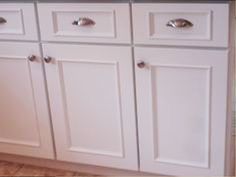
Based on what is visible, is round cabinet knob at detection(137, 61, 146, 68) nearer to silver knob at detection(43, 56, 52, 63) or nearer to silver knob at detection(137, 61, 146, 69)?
silver knob at detection(137, 61, 146, 69)

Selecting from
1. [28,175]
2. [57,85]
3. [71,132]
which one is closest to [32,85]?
[57,85]

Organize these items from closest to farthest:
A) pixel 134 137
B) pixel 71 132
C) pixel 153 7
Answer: pixel 153 7 < pixel 134 137 < pixel 71 132

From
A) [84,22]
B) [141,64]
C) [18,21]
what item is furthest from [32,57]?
[141,64]

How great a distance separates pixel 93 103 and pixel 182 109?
0.42m

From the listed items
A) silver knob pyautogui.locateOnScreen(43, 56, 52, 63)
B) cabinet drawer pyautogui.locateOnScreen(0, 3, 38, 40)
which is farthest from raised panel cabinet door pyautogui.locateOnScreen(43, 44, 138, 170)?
cabinet drawer pyautogui.locateOnScreen(0, 3, 38, 40)

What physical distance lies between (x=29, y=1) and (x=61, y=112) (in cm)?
54

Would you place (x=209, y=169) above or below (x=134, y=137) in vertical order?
below

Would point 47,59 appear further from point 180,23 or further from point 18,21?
point 180,23

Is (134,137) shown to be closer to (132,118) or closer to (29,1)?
(132,118)

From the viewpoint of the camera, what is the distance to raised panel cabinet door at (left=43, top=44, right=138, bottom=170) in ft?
5.94

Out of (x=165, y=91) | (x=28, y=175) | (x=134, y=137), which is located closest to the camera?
Result: (x=165, y=91)

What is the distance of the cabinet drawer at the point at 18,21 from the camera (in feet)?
6.07

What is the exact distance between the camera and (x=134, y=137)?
189 cm

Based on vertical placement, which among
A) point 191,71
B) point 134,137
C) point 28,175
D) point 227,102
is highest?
point 191,71
